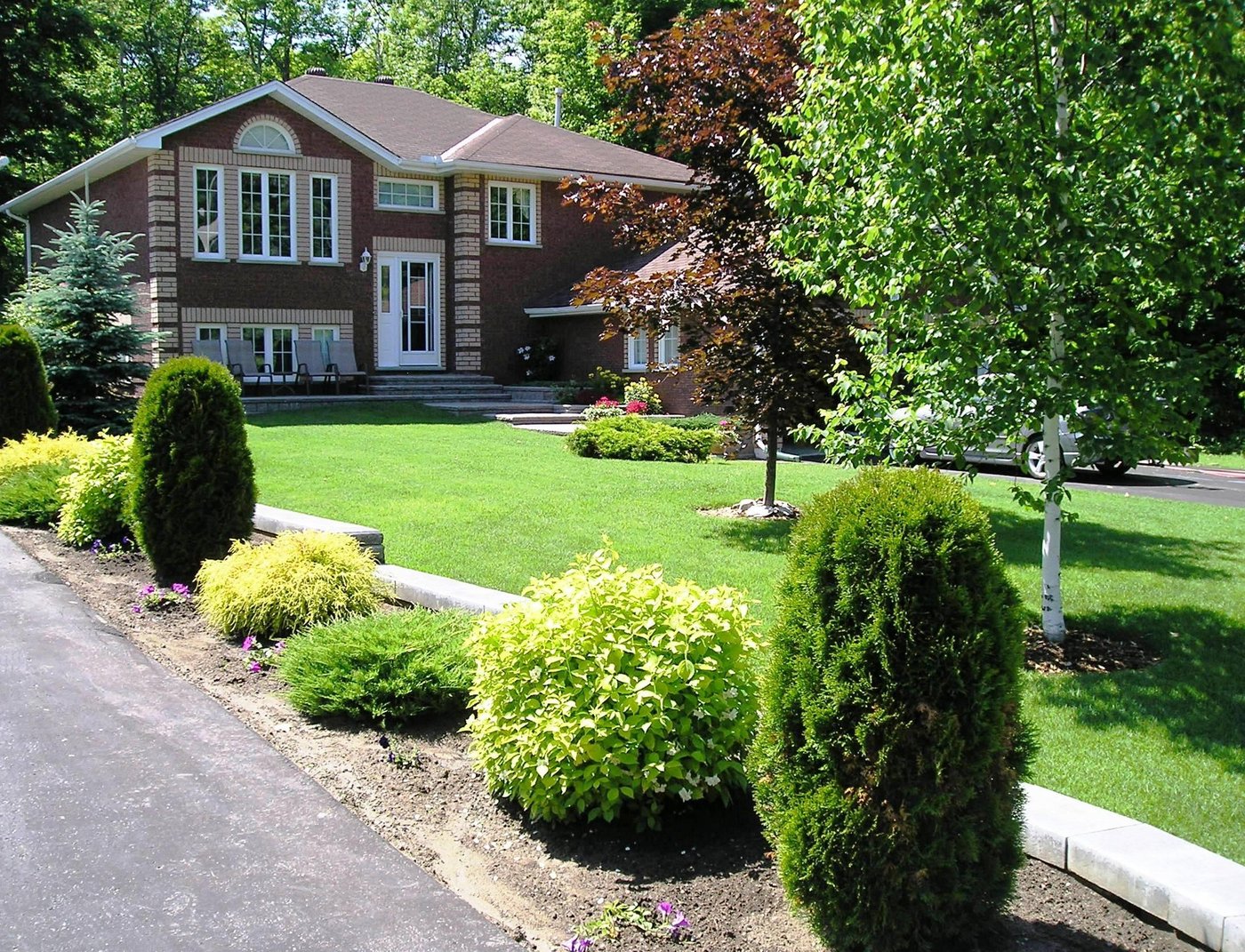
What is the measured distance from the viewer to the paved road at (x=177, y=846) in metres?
3.94

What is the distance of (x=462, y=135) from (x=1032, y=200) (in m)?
26.0

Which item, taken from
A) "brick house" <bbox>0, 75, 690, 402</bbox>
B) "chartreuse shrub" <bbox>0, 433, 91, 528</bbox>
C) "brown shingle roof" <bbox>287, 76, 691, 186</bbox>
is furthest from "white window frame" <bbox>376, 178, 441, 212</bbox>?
"chartreuse shrub" <bbox>0, 433, 91, 528</bbox>

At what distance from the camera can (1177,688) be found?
6246 millimetres

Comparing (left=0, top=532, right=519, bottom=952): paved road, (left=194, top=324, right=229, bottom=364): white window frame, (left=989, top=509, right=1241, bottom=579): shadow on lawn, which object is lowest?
(left=0, top=532, right=519, bottom=952): paved road

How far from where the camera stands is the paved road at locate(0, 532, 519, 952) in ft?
12.9

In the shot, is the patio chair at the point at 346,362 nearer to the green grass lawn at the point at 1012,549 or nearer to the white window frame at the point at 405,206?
the white window frame at the point at 405,206

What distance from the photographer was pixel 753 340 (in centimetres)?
1106

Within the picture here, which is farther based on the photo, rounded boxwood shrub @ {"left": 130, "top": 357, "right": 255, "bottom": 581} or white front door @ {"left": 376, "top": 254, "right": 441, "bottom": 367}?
white front door @ {"left": 376, "top": 254, "right": 441, "bottom": 367}

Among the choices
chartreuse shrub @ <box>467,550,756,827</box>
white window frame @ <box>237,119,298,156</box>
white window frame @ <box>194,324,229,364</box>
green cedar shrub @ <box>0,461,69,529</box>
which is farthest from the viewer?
white window frame @ <box>237,119,298,156</box>

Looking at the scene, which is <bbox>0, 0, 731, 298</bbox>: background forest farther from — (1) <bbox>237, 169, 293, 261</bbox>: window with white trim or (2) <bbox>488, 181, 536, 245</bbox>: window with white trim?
(1) <bbox>237, 169, 293, 261</bbox>: window with white trim

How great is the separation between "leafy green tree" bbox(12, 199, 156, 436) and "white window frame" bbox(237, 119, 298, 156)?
30.5ft

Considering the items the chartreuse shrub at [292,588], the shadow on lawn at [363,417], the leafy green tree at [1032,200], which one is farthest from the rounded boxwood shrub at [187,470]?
the shadow on lawn at [363,417]

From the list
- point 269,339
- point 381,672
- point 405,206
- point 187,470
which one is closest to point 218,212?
point 269,339

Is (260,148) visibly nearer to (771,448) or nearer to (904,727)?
(771,448)
